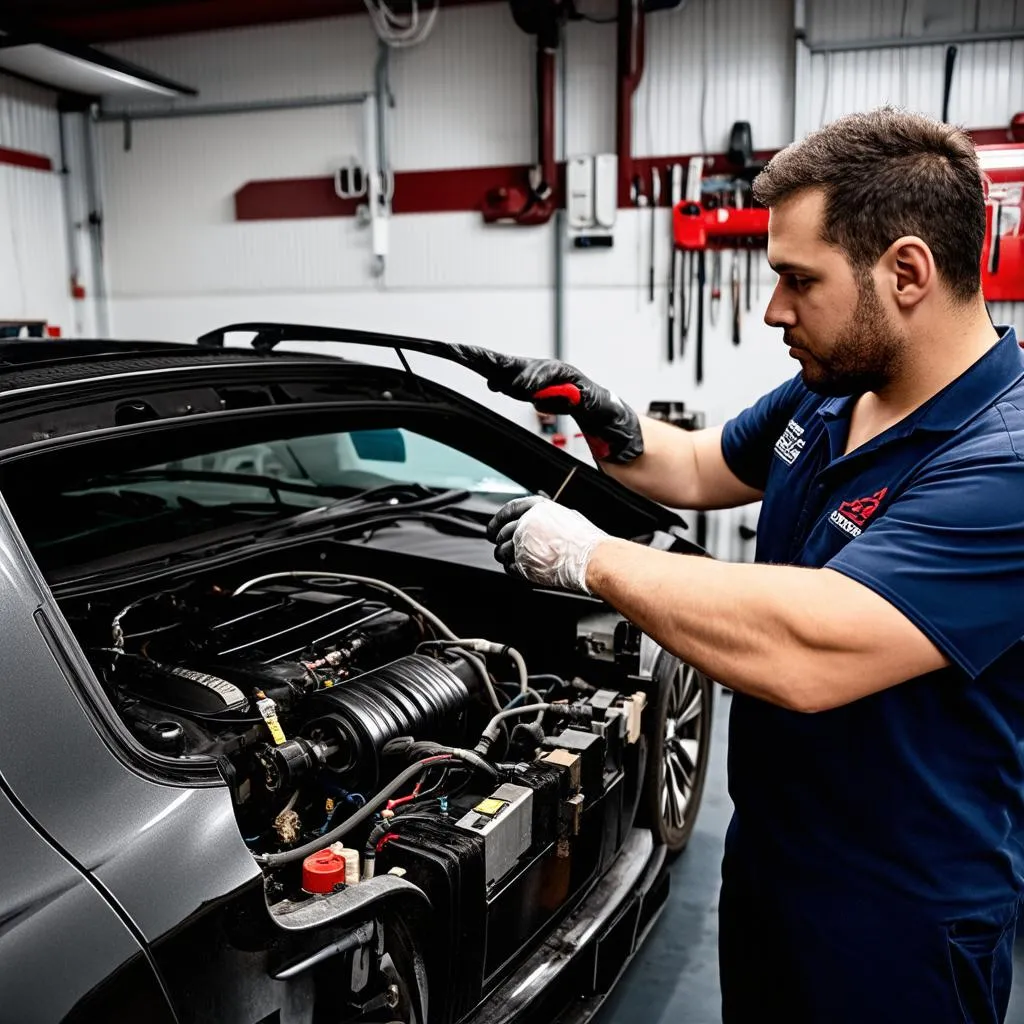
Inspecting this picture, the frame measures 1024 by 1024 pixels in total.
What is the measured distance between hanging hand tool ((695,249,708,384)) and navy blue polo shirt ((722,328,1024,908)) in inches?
150

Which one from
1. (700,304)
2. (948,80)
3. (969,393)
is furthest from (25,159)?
(969,393)

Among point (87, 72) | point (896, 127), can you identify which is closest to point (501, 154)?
point (87, 72)

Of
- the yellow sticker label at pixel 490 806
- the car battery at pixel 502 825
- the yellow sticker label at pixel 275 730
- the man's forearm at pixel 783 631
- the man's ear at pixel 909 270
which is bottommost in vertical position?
the car battery at pixel 502 825

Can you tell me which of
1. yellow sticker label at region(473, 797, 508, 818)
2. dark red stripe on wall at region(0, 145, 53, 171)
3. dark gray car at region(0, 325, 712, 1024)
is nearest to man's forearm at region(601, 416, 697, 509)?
dark gray car at region(0, 325, 712, 1024)

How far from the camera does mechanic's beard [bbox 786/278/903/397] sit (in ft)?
4.59

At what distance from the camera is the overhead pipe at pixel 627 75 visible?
17.1ft

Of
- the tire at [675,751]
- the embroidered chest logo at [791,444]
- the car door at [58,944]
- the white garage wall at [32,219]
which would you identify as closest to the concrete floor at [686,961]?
the tire at [675,751]

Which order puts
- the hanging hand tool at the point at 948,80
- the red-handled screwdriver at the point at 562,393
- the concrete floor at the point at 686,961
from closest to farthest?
the red-handled screwdriver at the point at 562,393, the concrete floor at the point at 686,961, the hanging hand tool at the point at 948,80

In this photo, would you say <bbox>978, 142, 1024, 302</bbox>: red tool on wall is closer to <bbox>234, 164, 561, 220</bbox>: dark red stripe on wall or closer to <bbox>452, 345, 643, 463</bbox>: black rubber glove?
<bbox>234, 164, 561, 220</bbox>: dark red stripe on wall

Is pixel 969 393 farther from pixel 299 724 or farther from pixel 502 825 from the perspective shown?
pixel 299 724

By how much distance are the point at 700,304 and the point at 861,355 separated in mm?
4039

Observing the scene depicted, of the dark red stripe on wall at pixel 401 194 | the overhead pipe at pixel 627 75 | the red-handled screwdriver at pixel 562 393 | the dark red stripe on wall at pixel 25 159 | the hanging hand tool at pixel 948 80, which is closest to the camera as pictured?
the red-handled screwdriver at pixel 562 393

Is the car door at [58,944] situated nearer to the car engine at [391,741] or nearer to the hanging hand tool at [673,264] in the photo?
the car engine at [391,741]

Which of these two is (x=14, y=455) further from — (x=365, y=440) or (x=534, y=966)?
(x=365, y=440)
